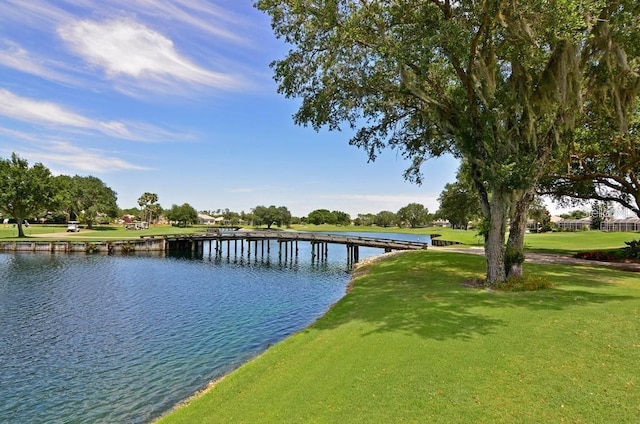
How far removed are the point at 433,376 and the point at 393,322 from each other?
154 inches

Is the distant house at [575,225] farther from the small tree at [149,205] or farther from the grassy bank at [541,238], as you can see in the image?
the small tree at [149,205]

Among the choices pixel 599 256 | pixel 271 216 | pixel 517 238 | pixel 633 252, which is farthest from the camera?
pixel 271 216

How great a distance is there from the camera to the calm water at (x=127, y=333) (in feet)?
33.3

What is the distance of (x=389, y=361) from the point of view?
8094mm

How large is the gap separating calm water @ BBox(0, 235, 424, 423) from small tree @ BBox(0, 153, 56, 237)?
104ft

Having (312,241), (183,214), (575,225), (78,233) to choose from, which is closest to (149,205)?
(183,214)

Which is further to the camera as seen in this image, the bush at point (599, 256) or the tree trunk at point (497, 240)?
the bush at point (599, 256)

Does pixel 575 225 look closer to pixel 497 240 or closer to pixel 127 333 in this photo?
pixel 497 240

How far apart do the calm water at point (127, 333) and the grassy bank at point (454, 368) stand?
273cm

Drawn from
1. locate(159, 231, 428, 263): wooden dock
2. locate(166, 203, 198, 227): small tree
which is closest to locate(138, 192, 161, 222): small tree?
locate(166, 203, 198, 227): small tree

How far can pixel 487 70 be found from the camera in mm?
14789

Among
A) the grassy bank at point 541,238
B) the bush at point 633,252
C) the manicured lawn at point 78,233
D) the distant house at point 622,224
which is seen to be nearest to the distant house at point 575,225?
the distant house at point 622,224

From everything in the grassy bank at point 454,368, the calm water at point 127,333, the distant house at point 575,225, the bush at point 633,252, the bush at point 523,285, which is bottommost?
the calm water at point 127,333

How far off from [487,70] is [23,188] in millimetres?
67269
